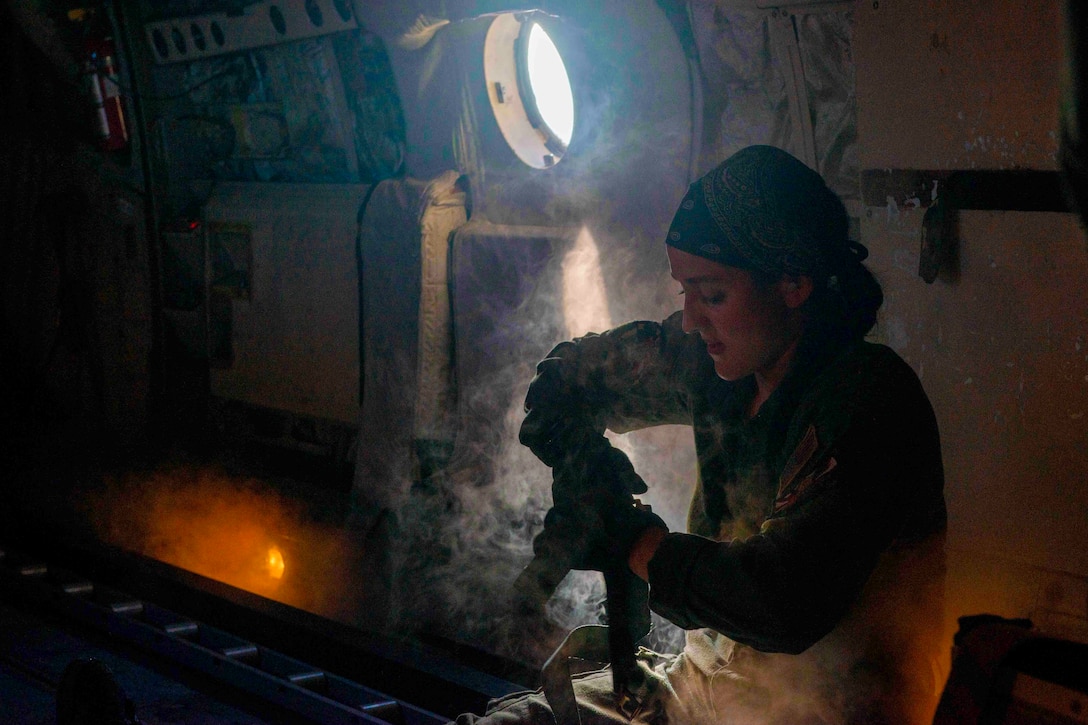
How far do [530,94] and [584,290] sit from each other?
91 centimetres

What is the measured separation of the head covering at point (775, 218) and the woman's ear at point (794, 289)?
0.02m

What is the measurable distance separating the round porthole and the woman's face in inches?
72.6

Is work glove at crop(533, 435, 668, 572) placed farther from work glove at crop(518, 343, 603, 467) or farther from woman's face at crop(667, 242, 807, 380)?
woman's face at crop(667, 242, 807, 380)

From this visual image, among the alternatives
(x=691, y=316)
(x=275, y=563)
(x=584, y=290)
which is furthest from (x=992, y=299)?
(x=275, y=563)

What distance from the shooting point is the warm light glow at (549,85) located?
11.9 ft

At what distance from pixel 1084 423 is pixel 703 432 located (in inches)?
32.4

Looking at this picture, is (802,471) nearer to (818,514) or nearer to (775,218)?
(818,514)

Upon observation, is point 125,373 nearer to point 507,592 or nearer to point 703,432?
point 507,592

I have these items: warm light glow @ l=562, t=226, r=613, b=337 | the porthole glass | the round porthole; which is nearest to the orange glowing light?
warm light glow @ l=562, t=226, r=613, b=337

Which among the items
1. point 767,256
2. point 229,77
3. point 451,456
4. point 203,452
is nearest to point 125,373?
point 203,452

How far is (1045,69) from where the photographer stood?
6.35ft

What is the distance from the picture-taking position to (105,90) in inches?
199

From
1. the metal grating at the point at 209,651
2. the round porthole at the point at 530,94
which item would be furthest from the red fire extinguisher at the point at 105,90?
the round porthole at the point at 530,94

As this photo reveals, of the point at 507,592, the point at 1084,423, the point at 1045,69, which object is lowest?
the point at 507,592
